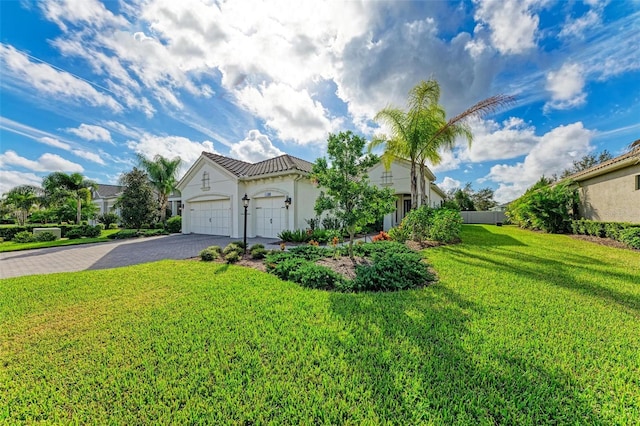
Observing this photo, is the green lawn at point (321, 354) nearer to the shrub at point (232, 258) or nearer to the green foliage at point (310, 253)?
the green foliage at point (310, 253)

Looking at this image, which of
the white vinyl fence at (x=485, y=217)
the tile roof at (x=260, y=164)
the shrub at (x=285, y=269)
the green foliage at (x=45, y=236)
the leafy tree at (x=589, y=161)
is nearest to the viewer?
the shrub at (x=285, y=269)

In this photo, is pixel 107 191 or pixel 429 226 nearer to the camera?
pixel 429 226

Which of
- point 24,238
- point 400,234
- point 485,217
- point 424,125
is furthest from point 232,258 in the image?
point 485,217

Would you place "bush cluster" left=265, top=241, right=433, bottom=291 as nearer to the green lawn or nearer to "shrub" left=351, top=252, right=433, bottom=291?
"shrub" left=351, top=252, right=433, bottom=291

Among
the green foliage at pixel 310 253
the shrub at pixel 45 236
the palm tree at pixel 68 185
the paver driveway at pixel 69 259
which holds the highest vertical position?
the palm tree at pixel 68 185

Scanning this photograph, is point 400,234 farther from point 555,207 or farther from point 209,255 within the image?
point 555,207

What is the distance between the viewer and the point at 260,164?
17375 millimetres

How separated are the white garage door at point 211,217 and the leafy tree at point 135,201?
3213mm

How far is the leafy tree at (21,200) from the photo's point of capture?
2461cm

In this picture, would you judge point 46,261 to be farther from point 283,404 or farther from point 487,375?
point 487,375

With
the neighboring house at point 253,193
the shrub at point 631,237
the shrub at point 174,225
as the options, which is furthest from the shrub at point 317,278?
the shrub at point 174,225

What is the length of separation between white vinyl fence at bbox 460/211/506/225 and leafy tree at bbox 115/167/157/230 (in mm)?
30559

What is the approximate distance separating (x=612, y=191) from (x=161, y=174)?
33418mm

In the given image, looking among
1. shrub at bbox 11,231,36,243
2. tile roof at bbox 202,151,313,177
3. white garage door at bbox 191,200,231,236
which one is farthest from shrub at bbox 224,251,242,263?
shrub at bbox 11,231,36,243
